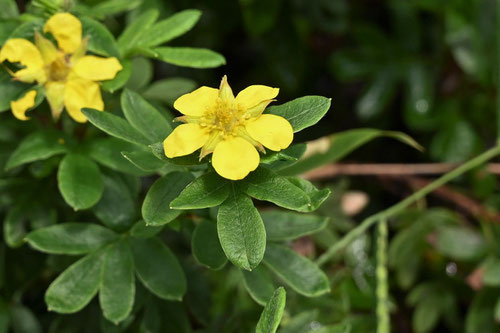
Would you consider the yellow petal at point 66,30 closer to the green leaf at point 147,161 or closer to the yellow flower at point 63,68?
the yellow flower at point 63,68

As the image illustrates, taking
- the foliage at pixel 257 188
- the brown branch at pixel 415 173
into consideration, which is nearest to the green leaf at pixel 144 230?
the foliage at pixel 257 188

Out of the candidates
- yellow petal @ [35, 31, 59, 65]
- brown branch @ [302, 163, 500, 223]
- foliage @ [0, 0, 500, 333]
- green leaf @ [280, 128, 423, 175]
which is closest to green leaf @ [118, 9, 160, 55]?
foliage @ [0, 0, 500, 333]

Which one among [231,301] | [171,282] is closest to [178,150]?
[171,282]

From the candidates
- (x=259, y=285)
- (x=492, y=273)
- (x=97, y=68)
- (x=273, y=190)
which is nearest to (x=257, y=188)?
(x=273, y=190)

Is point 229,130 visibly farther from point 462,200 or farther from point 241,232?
point 462,200

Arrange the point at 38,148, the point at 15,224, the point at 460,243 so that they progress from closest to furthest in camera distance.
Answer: the point at 38,148
the point at 15,224
the point at 460,243

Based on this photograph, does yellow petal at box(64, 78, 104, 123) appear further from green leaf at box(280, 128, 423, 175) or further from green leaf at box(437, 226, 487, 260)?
green leaf at box(437, 226, 487, 260)

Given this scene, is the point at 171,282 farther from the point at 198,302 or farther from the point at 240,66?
the point at 240,66
